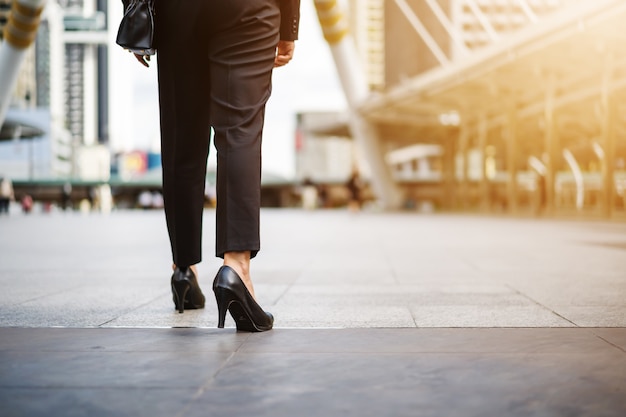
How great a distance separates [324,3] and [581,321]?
84.4 ft

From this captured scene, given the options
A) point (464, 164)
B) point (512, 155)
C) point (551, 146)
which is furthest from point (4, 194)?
point (551, 146)

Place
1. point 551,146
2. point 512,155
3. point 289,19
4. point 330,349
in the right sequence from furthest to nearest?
point 512,155, point 551,146, point 289,19, point 330,349

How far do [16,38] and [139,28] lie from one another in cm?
1556

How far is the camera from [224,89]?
3.11 m

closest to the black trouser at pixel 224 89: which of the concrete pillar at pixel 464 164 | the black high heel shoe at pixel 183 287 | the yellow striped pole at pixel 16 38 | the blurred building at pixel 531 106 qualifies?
the black high heel shoe at pixel 183 287

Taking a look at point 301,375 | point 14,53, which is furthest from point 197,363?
point 14,53

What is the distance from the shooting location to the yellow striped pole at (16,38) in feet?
53.3

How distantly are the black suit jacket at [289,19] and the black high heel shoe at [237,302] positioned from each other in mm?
1049

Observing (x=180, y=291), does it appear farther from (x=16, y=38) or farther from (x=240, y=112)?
(x=16, y=38)

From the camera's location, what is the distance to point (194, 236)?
11.4 ft

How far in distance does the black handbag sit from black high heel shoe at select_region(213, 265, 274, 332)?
3.10 feet

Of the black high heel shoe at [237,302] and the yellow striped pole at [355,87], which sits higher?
the yellow striped pole at [355,87]

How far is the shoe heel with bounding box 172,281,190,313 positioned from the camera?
3498mm

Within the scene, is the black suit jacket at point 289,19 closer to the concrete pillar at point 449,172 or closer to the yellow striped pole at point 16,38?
the yellow striped pole at point 16,38
